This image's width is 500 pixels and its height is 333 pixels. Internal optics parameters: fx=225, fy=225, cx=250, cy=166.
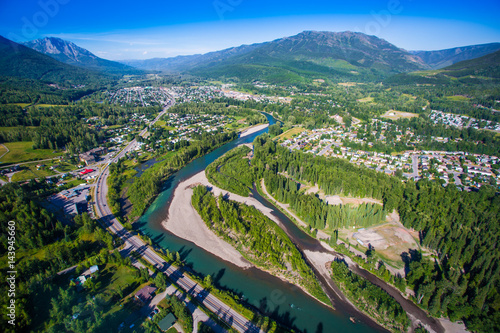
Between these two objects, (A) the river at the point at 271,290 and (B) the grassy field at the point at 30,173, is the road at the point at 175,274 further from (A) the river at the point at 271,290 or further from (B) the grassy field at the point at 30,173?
(B) the grassy field at the point at 30,173

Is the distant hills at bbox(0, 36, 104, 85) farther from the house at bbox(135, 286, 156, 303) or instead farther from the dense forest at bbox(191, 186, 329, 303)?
the house at bbox(135, 286, 156, 303)

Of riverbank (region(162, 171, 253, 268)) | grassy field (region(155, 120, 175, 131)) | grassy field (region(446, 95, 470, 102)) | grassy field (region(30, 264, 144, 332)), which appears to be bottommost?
riverbank (region(162, 171, 253, 268))

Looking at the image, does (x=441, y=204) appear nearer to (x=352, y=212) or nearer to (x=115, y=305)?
(x=352, y=212)

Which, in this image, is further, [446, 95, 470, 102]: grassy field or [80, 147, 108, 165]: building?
[446, 95, 470, 102]: grassy field

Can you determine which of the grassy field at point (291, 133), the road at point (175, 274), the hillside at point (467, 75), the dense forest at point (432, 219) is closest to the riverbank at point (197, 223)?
the dense forest at point (432, 219)

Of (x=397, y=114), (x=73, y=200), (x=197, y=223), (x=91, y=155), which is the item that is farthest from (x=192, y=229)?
(x=397, y=114)

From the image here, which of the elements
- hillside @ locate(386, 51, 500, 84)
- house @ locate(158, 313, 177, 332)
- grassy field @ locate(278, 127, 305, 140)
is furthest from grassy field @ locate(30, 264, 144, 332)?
hillside @ locate(386, 51, 500, 84)
